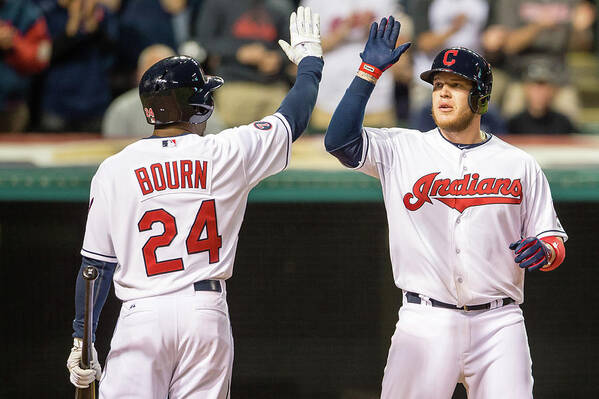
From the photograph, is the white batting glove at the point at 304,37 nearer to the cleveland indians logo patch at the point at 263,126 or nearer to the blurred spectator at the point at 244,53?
the cleveland indians logo patch at the point at 263,126

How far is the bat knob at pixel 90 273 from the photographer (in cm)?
334

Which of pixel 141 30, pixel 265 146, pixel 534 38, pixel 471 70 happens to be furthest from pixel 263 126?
pixel 534 38

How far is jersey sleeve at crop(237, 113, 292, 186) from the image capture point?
3.41m

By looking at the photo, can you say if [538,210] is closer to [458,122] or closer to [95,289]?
[458,122]

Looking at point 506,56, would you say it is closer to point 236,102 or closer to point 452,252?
point 236,102

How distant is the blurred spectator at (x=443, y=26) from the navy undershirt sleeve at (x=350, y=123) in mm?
3179

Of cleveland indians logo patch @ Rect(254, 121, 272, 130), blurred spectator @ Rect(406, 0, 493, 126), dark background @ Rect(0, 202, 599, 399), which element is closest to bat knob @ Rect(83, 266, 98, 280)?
cleveland indians logo patch @ Rect(254, 121, 272, 130)

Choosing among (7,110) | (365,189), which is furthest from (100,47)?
(365,189)

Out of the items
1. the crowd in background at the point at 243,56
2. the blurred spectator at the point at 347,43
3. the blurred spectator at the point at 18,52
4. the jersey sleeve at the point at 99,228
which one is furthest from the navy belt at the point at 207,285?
the blurred spectator at the point at 18,52

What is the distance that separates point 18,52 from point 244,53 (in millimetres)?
1570

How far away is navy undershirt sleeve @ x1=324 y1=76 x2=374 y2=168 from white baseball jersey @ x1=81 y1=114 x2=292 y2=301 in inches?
12.9

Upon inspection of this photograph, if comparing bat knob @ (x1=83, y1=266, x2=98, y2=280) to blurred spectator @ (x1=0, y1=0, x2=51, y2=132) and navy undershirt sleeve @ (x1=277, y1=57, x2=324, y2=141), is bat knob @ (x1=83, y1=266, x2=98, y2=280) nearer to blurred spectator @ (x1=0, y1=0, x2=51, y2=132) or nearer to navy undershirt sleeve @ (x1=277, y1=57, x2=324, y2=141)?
navy undershirt sleeve @ (x1=277, y1=57, x2=324, y2=141)

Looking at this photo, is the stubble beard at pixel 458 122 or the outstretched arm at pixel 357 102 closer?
the outstretched arm at pixel 357 102

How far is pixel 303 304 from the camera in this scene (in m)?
5.00
